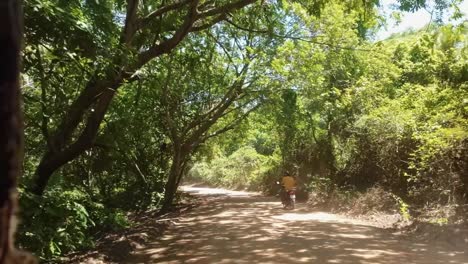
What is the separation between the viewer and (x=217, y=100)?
24484 mm

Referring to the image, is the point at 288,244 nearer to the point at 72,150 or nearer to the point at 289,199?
the point at 72,150

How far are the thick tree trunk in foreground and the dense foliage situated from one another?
17.3 feet

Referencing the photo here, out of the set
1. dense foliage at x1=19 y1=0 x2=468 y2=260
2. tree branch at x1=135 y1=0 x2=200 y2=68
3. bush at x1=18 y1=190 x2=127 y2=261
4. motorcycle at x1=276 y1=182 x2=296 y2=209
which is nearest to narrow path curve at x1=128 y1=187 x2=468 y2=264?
bush at x1=18 y1=190 x2=127 y2=261

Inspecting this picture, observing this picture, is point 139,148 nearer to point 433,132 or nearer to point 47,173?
point 47,173

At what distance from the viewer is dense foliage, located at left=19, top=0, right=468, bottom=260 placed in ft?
27.5

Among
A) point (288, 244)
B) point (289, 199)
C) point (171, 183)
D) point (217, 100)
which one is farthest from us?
point (217, 100)

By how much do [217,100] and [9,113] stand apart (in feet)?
77.2

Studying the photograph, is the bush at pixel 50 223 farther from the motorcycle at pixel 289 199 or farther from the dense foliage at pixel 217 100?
the motorcycle at pixel 289 199

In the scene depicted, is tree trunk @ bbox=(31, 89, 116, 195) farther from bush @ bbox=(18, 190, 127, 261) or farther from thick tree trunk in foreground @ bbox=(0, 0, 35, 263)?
thick tree trunk in foreground @ bbox=(0, 0, 35, 263)

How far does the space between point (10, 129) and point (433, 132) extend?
44.0 feet

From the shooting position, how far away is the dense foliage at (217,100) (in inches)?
330

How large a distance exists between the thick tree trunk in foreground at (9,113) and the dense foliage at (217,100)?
17.3 feet

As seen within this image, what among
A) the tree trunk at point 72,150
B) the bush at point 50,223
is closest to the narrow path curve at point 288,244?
the bush at point 50,223

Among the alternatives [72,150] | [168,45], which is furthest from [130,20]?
[72,150]
